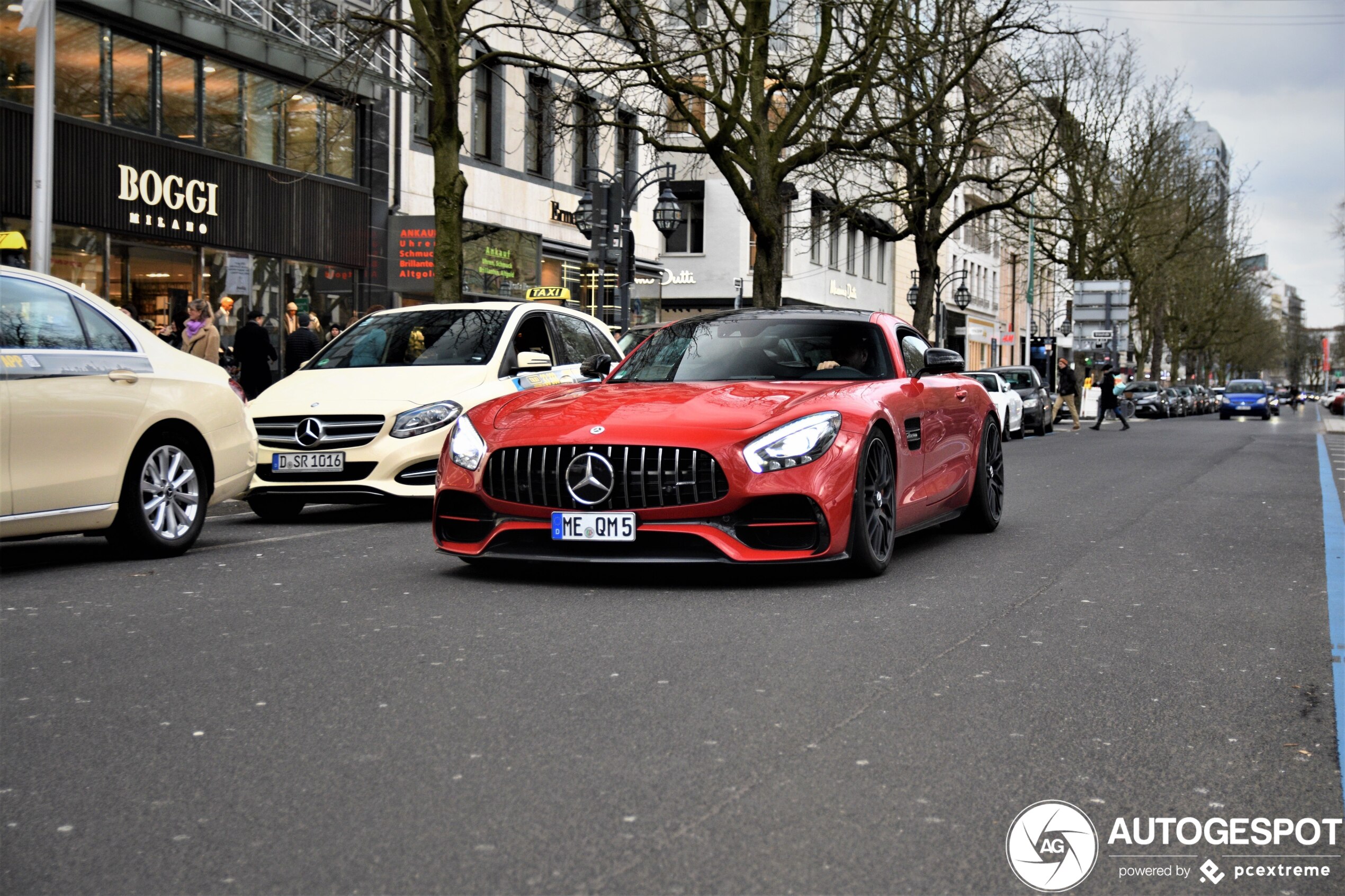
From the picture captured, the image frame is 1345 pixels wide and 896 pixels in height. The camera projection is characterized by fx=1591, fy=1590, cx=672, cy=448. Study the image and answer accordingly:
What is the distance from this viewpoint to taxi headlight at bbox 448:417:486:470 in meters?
7.65

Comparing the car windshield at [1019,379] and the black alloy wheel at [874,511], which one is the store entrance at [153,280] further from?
the car windshield at [1019,379]

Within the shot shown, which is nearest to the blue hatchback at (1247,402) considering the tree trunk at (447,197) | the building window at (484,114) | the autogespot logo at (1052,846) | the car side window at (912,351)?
the building window at (484,114)

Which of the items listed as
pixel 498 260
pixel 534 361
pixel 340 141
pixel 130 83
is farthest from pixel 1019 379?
pixel 534 361

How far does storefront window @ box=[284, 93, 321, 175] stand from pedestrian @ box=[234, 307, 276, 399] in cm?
652

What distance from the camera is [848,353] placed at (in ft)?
28.8

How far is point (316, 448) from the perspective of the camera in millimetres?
10875

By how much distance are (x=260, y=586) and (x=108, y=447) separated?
142cm

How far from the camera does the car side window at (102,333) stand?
840cm

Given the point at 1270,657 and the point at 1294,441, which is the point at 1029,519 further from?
the point at 1294,441

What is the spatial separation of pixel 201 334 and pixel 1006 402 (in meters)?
15.0

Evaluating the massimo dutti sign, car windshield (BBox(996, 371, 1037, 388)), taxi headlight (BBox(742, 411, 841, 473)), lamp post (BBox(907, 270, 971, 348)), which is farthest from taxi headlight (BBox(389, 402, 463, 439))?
lamp post (BBox(907, 270, 971, 348))

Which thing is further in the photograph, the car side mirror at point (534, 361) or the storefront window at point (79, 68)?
the storefront window at point (79, 68)

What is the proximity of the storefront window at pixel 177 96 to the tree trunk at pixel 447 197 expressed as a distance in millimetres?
5884

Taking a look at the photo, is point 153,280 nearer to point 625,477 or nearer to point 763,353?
point 763,353
